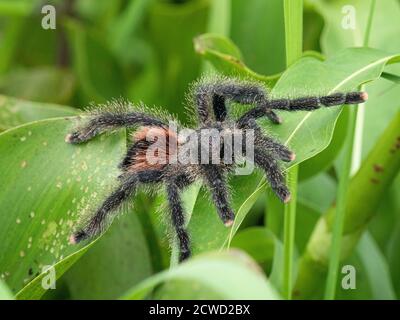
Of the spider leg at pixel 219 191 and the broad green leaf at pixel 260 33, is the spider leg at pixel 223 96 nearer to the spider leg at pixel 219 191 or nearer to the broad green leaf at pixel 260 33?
the spider leg at pixel 219 191

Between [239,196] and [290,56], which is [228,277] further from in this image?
[290,56]

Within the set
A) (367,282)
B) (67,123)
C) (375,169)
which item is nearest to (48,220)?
(67,123)

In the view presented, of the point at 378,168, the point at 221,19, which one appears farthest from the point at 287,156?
the point at 221,19

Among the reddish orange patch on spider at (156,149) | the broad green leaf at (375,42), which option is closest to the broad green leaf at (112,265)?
the reddish orange patch on spider at (156,149)
